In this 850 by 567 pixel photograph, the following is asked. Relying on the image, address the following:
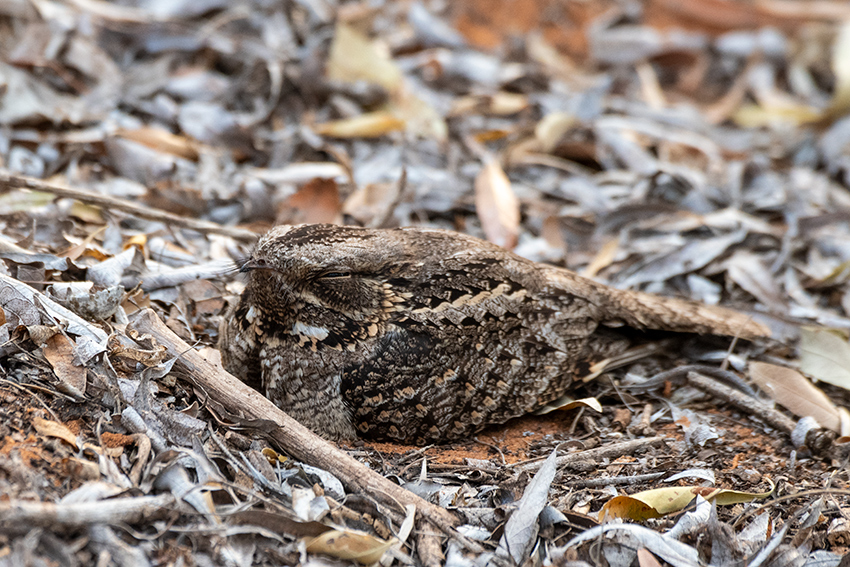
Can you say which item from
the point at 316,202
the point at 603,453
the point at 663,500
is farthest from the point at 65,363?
the point at 663,500

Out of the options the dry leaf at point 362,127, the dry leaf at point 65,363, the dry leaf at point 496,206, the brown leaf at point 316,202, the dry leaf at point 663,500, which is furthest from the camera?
the dry leaf at point 362,127

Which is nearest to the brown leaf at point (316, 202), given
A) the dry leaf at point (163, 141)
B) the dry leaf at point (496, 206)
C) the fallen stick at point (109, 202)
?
the fallen stick at point (109, 202)

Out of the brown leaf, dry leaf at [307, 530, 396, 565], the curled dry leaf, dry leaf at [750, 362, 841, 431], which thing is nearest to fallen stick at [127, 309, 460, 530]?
dry leaf at [307, 530, 396, 565]

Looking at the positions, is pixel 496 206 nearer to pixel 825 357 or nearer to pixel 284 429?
pixel 825 357

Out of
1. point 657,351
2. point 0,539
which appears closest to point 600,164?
point 657,351

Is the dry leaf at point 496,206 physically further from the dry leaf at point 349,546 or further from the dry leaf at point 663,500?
the dry leaf at point 349,546
